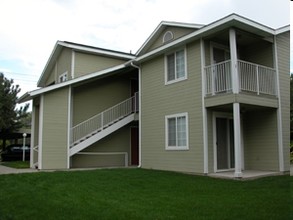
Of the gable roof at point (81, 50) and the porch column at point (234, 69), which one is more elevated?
the gable roof at point (81, 50)

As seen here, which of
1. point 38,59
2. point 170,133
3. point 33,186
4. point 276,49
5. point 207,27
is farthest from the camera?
point 38,59

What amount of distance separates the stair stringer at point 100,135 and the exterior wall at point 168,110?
1497mm

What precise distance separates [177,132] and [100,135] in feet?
13.7

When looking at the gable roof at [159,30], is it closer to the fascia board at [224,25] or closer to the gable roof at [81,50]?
the fascia board at [224,25]

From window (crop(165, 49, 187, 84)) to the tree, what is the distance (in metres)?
16.5

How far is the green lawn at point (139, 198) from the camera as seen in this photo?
596cm

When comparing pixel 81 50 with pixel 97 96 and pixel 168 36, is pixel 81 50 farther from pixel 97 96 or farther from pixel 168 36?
pixel 168 36

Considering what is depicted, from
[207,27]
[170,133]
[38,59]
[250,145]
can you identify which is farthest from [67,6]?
[38,59]

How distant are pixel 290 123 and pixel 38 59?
58.7 ft

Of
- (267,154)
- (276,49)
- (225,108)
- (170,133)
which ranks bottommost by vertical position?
(267,154)

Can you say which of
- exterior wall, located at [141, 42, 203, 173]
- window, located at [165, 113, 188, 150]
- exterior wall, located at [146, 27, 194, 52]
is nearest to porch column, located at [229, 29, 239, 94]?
exterior wall, located at [141, 42, 203, 173]

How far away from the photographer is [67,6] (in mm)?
9438

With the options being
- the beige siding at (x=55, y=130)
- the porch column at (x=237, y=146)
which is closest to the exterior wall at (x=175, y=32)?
the porch column at (x=237, y=146)

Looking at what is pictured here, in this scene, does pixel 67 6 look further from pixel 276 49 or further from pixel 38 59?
pixel 38 59
